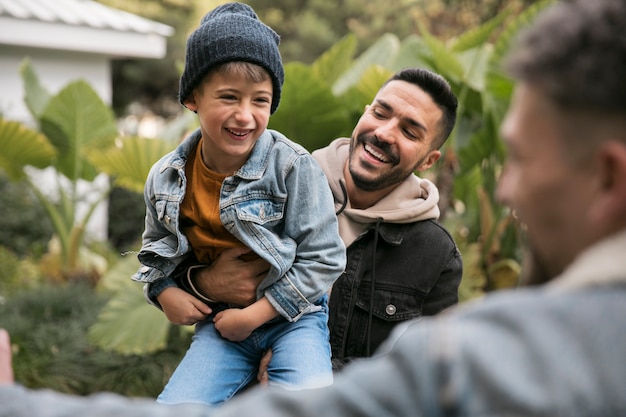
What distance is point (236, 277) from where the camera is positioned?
2820 mm

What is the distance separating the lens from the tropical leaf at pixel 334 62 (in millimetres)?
7570

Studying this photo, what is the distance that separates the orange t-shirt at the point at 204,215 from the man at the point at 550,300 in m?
1.57

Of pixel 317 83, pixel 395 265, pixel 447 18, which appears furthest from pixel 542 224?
pixel 447 18

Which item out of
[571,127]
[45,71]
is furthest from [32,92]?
[571,127]

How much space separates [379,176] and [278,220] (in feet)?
2.11

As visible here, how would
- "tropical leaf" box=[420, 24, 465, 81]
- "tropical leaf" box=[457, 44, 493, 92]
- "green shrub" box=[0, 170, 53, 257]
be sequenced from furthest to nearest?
"green shrub" box=[0, 170, 53, 257] < "tropical leaf" box=[457, 44, 493, 92] < "tropical leaf" box=[420, 24, 465, 81]

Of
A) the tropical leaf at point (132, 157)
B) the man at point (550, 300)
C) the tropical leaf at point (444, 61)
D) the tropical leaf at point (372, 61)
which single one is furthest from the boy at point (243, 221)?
the tropical leaf at point (372, 61)

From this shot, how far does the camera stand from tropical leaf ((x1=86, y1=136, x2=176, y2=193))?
632 centimetres

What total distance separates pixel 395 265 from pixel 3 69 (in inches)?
385

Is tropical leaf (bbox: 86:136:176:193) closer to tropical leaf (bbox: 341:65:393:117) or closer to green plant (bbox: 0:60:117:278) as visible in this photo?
green plant (bbox: 0:60:117:278)

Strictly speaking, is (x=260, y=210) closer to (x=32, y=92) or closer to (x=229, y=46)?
(x=229, y=46)

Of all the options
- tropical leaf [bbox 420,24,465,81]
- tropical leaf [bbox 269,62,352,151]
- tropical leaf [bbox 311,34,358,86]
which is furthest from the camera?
tropical leaf [bbox 311,34,358,86]

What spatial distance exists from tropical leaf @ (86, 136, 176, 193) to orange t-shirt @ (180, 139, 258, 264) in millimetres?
3516

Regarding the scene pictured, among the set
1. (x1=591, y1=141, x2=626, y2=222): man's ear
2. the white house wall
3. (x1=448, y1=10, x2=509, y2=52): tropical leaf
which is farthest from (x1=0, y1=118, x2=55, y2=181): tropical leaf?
(x1=591, y1=141, x2=626, y2=222): man's ear
